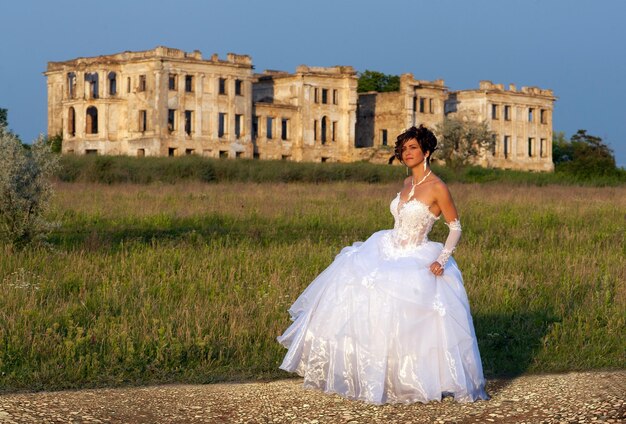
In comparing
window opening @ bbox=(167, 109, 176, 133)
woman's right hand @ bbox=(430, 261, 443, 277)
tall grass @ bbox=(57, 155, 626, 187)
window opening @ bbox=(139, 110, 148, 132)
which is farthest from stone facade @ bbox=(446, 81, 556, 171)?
woman's right hand @ bbox=(430, 261, 443, 277)

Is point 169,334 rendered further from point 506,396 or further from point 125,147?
point 125,147

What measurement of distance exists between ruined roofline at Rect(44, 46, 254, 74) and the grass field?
4523 cm

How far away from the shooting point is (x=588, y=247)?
55.4 feet

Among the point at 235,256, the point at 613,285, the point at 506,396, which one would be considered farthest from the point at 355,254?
the point at 235,256

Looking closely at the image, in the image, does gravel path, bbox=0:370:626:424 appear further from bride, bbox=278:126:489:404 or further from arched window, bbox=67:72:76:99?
arched window, bbox=67:72:76:99

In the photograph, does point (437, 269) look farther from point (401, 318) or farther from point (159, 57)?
point (159, 57)

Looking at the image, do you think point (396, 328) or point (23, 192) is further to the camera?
point (23, 192)

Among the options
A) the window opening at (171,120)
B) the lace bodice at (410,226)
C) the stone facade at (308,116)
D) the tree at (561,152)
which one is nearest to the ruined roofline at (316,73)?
the stone facade at (308,116)

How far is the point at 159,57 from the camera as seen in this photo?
6531cm

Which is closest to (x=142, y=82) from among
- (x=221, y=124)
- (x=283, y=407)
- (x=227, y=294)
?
(x=221, y=124)

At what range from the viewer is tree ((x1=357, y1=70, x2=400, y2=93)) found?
307 ft

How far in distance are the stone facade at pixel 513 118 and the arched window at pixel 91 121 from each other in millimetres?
29350

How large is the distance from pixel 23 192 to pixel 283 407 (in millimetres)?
10102

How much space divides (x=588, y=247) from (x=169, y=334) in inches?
375
